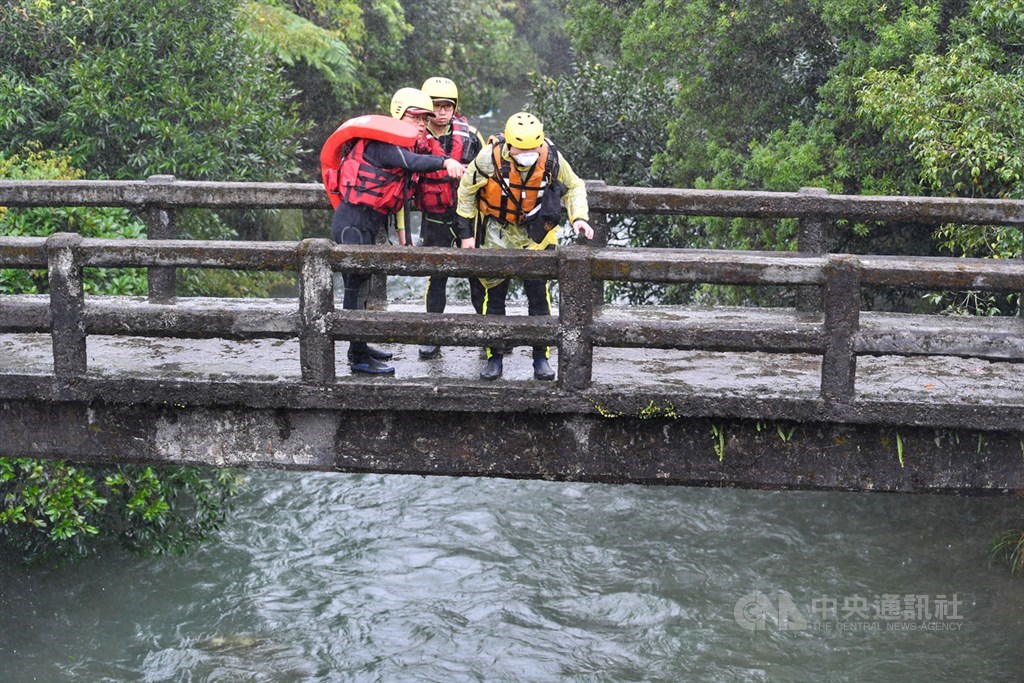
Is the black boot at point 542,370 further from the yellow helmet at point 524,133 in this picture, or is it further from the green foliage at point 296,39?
the green foliage at point 296,39

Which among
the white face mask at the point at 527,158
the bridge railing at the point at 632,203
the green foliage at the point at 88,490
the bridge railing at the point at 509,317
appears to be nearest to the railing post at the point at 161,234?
the bridge railing at the point at 632,203

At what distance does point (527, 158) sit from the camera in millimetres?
6602

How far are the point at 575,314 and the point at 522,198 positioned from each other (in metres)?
0.81

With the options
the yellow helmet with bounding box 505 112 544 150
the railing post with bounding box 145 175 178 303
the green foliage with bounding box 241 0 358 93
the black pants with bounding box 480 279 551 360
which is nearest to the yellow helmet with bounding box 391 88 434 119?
the yellow helmet with bounding box 505 112 544 150

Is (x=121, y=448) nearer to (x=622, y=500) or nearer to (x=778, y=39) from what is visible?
(x=622, y=500)

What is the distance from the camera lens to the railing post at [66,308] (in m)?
6.64

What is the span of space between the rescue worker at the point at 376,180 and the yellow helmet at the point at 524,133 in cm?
36

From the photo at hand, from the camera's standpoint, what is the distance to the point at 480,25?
29.3 m

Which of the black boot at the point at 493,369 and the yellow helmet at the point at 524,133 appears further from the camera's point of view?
the black boot at the point at 493,369

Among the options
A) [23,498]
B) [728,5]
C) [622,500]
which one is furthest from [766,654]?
[728,5]

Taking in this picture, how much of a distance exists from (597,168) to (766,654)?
834 centimetres

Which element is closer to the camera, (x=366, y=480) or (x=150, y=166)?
(x=150, y=166)
